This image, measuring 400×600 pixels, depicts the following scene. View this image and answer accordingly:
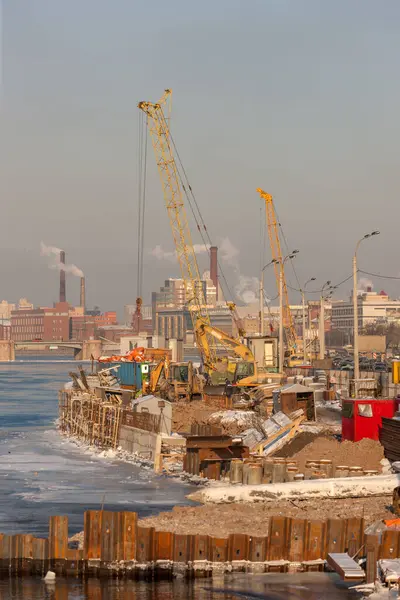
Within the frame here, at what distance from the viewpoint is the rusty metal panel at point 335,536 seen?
23.0 meters

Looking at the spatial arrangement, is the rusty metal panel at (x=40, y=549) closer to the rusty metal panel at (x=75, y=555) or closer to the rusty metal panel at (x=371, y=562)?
the rusty metal panel at (x=75, y=555)

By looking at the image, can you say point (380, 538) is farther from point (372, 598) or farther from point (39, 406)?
point (39, 406)

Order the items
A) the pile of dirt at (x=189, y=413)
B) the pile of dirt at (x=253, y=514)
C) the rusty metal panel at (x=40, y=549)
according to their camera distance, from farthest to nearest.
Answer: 1. the pile of dirt at (x=189, y=413)
2. the pile of dirt at (x=253, y=514)
3. the rusty metal panel at (x=40, y=549)

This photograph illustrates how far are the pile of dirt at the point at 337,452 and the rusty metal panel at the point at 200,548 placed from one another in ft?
39.9

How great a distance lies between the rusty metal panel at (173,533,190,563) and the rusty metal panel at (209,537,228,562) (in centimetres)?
54

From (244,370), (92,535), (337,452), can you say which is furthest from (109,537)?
(244,370)

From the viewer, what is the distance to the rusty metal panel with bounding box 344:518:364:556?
2289cm

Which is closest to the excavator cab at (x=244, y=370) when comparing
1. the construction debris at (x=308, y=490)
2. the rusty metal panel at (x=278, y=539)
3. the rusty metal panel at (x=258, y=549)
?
the construction debris at (x=308, y=490)

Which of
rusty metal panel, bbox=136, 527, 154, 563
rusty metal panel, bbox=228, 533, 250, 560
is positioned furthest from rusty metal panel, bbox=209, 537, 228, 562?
rusty metal panel, bbox=136, 527, 154, 563

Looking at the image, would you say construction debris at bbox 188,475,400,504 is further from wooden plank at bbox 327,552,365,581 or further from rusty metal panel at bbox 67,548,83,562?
rusty metal panel at bbox 67,548,83,562

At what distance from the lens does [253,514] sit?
2797 centimetres

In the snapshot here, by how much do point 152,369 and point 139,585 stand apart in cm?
5468

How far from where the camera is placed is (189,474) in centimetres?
3831

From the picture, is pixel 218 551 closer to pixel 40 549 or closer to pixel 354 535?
pixel 354 535
